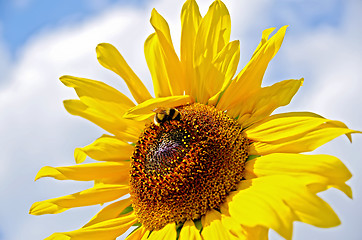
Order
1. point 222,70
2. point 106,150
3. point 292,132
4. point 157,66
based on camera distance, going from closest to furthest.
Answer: point 292,132, point 222,70, point 106,150, point 157,66

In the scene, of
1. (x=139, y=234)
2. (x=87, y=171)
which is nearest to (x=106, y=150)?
(x=87, y=171)

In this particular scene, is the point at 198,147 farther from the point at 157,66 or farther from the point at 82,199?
the point at 82,199

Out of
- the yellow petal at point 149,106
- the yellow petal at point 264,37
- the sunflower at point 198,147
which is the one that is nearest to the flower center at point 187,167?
the sunflower at point 198,147

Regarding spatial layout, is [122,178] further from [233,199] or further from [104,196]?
[233,199]

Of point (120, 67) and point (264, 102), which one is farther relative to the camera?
point (120, 67)

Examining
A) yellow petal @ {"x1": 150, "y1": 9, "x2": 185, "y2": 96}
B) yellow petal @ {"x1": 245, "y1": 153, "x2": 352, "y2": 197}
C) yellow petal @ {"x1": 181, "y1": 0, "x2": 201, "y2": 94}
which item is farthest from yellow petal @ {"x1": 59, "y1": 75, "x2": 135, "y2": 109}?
yellow petal @ {"x1": 245, "y1": 153, "x2": 352, "y2": 197}

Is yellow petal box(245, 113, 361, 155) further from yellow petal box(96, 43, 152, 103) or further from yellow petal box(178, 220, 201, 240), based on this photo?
yellow petal box(96, 43, 152, 103)
